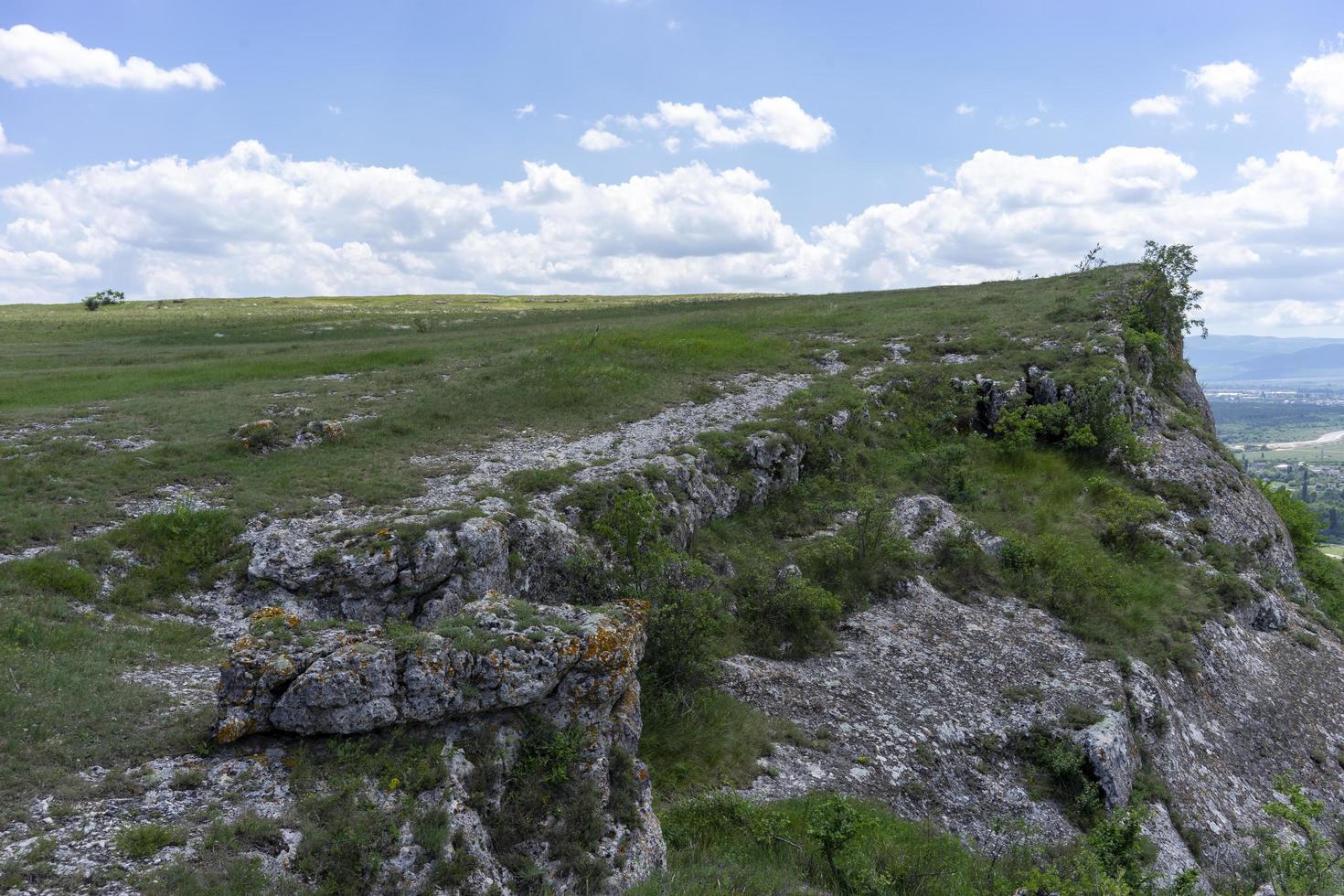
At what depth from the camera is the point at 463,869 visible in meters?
9.46

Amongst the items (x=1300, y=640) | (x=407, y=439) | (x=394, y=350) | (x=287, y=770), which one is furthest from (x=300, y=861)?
(x=394, y=350)

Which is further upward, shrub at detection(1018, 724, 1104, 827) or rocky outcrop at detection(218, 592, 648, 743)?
rocky outcrop at detection(218, 592, 648, 743)

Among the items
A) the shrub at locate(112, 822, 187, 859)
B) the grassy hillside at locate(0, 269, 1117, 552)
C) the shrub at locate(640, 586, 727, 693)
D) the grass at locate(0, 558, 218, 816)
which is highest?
the grassy hillside at locate(0, 269, 1117, 552)

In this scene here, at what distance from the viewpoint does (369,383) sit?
36.0 m

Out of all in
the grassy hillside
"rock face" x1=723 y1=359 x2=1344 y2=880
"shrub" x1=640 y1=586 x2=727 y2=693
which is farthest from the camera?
the grassy hillside

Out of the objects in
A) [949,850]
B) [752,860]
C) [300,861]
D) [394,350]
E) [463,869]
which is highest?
[394,350]

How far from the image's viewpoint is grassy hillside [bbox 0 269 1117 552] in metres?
21.3

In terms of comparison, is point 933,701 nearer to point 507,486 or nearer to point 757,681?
point 757,681

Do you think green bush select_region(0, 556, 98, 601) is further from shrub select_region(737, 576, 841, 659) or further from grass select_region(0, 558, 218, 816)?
shrub select_region(737, 576, 841, 659)

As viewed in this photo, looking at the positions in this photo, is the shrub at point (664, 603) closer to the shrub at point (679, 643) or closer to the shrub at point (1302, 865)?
the shrub at point (679, 643)

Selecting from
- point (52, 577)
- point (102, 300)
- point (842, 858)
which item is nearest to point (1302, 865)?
point (842, 858)

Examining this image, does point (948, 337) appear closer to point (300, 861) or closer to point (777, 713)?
point (777, 713)

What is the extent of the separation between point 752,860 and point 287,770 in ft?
23.6

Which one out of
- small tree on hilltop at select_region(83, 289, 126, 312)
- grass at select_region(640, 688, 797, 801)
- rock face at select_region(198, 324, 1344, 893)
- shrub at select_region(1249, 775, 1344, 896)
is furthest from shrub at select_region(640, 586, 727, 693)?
small tree on hilltop at select_region(83, 289, 126, 312)
